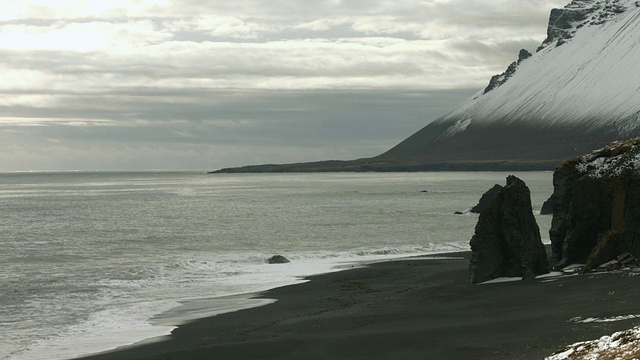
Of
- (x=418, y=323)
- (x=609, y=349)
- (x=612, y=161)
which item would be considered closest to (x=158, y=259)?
(x=612, y=161)

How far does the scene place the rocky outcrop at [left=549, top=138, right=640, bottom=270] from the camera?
3166 cm

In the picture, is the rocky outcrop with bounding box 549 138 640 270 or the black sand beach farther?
the rocky outcrop with bounding box 549 138 640 270

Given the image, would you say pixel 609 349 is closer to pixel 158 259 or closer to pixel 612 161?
pixel 612 161

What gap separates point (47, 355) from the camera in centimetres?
2466

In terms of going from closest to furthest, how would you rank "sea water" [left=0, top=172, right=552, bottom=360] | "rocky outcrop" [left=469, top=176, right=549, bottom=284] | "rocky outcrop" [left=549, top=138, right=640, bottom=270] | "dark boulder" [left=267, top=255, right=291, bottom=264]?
"sea water" [left=0, top=172, right=552, bottom=360] → "rocky outcrop" [left=549, top=138, right=640, bottom=270] → "rocky outcrop" [left=469, top=176, right=549, bottom=284] → "dark boulder" [left=267, top=255, right=291, bottom=264]

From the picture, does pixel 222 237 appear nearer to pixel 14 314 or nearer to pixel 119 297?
pixel 119 297

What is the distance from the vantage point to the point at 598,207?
3375 cm

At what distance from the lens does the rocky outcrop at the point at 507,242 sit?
108 ft

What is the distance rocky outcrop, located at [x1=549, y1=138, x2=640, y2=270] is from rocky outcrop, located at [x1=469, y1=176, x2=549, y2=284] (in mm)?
1928

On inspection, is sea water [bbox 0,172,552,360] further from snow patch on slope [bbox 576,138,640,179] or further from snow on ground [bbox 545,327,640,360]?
snow on ground [bbox 545,327,640,360]

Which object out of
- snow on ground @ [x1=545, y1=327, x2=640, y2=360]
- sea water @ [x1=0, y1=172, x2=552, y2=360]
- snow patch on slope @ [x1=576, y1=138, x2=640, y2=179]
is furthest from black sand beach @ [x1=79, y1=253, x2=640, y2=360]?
snow patch on slope @ [x1=576, y1=138, x2=640, y2=179]

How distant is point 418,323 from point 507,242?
32.0 feet

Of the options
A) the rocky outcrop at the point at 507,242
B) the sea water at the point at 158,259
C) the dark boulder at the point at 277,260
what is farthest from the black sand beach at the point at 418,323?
the dark boulder at the point at 277,260

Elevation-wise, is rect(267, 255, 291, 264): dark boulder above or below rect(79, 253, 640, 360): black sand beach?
below
